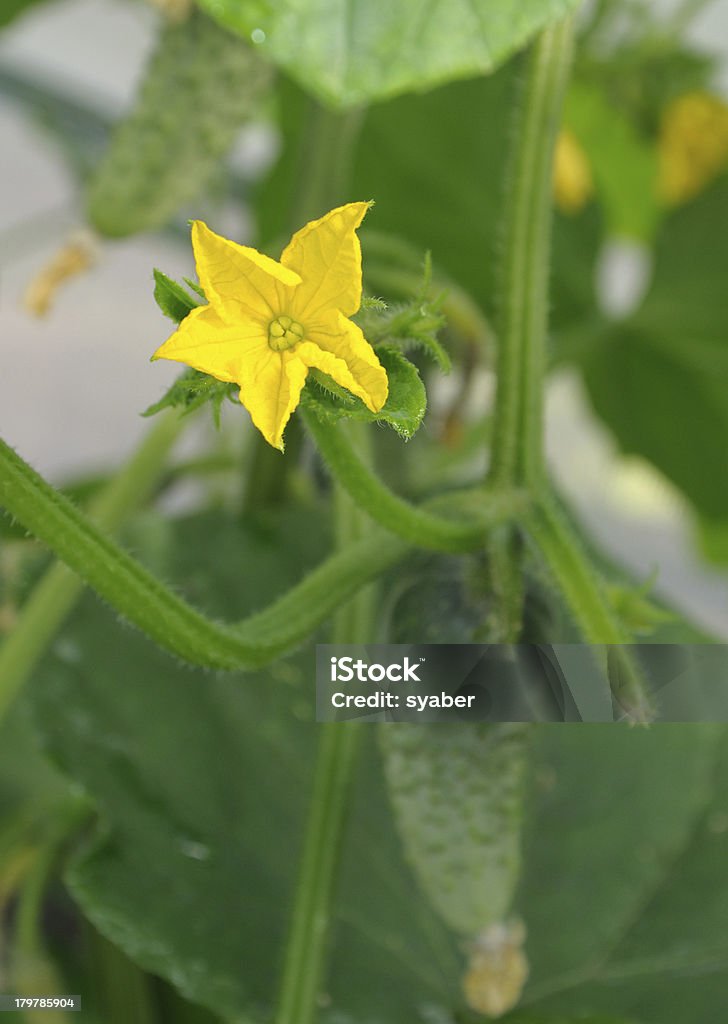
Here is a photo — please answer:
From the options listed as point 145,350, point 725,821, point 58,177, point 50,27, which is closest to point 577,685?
point 725,821

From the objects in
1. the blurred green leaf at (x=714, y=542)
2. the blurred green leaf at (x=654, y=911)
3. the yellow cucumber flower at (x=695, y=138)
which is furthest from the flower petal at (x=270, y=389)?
the blurred green leaf at (x=714, y=542)

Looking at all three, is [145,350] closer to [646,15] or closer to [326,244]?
[646,15]

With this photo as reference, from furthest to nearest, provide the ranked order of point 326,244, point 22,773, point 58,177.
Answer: point 58,177 < point 22,773 < point 326,244

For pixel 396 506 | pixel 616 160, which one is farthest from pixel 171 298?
pixel 616 160

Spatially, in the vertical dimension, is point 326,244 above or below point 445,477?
above

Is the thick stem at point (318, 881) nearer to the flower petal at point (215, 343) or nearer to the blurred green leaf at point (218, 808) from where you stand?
the blurred green leaf at point (218, 808)

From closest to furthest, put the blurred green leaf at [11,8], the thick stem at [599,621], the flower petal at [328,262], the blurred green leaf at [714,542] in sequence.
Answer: the flower petal at [328,262], the thick stem at [599,621], the blurred green leaf at [11,8], the blurred green leaf at [714,542]

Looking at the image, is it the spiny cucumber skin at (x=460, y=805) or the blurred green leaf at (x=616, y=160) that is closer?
the spiny cucumber skin at (x=460, y=805)

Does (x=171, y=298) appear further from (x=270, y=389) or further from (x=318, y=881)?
(x=318, y=881)
